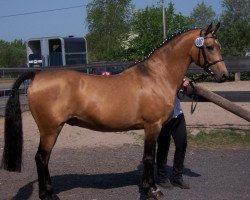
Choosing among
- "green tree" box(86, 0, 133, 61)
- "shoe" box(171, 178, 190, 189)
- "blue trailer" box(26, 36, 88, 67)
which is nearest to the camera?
"shoe" box(171, 178, 190, 189)

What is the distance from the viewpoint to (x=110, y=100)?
5.11 meters

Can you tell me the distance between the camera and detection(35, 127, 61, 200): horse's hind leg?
16.5 feet

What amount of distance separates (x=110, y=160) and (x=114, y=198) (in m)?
1.89

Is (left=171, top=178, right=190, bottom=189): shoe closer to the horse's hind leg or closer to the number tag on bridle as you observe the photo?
the horse's hind leg

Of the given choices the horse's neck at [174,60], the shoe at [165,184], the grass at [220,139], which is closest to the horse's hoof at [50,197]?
the shoe at [165,184]

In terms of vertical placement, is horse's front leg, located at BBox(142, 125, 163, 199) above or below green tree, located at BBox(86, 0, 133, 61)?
below

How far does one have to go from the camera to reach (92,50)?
1684 inches

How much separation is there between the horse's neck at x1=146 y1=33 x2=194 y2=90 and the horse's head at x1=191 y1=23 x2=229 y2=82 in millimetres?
158

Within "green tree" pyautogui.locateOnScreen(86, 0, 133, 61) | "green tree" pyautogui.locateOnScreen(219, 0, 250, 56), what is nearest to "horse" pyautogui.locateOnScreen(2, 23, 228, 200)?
"green tree" pyautogui.locateOnScreen(219, 0, 250, 56)

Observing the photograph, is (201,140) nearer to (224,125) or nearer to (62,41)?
(224,125)

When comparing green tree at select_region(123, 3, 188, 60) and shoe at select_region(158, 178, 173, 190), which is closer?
shoe at select_region(158, 178, 173, 190)

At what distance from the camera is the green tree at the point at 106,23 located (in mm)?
41375

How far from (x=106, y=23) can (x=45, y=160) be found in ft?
124

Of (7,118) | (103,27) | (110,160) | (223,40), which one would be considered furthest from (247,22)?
(7,118)
